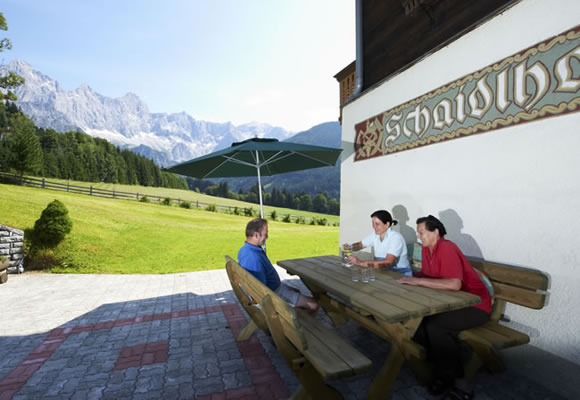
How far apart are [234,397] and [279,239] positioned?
12.5m

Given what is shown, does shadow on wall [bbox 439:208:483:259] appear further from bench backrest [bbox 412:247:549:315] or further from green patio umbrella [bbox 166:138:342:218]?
green patio umbrella [bbox 166:138:342:218]

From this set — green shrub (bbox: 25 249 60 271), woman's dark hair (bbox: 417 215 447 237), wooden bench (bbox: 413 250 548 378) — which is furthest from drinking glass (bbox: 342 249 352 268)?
green shrub (bbox: 25 249 60 271)

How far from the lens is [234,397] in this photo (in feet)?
8.45

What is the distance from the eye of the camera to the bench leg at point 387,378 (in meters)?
2.44

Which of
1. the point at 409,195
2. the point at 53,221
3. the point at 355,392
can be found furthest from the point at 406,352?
the point at 53,221

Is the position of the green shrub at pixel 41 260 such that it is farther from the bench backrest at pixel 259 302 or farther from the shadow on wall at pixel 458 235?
the shadow on wall at pixel 458 235

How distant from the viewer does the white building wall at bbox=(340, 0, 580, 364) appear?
2.56 m

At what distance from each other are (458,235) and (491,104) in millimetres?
1567

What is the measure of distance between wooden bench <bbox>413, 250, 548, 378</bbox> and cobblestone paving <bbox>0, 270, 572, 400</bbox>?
0.24 meters

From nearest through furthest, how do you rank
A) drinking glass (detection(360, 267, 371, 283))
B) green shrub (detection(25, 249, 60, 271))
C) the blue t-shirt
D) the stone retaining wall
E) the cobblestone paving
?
the cobblestone paving → drinking glass (detection(360, 267, 371, 283)) → the blue t-shirt → the stone retaining wall → green shrub (detection(25, 249, 60, 271))

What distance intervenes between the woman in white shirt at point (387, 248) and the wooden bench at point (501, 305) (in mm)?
863

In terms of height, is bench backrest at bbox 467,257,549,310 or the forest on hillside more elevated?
the forest on hillside

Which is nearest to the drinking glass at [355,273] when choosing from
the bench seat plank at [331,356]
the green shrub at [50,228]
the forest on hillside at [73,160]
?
the bench seat plank at [331,356]

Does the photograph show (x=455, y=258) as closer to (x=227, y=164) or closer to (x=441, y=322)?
(x=441, y=322)
